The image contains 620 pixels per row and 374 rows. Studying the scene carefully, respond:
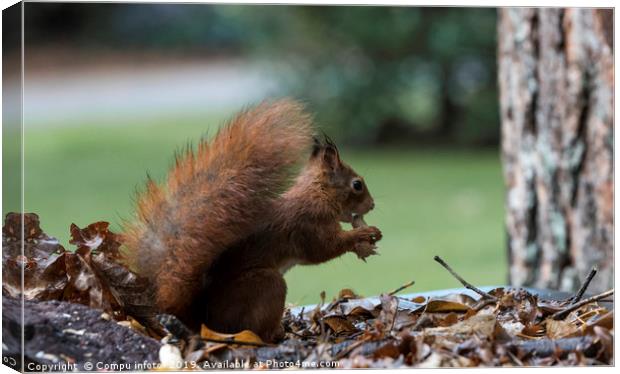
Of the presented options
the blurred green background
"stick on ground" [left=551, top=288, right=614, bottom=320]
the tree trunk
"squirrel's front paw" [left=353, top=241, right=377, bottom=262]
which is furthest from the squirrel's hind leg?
the blurred green background

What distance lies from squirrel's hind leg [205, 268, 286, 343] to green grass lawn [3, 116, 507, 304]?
3.02 m

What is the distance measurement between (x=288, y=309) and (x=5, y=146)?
768mm

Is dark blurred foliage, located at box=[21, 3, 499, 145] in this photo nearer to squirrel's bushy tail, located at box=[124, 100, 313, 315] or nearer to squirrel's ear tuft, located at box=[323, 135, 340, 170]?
squirrel's ear tuft, located at box=[323, 135, 340, 170]

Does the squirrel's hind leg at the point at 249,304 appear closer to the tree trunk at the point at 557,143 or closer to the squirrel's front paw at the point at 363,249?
the squirrel's front paw at the point at 363,249

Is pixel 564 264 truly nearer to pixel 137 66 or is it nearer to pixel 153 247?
pixel 153 247

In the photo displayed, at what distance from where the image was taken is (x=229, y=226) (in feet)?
6.32

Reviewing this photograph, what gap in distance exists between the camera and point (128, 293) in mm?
1996

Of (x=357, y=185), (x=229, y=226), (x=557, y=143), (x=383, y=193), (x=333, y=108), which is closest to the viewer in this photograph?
(x=229, y=226)

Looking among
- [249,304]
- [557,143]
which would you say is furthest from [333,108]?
[249,304]

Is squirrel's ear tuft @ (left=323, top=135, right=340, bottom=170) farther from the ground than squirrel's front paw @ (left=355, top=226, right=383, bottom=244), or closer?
farther from the ground

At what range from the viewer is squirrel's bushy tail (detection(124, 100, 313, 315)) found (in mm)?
Result: 1932

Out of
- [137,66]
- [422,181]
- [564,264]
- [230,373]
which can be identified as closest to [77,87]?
[137,66]

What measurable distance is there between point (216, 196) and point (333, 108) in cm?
464

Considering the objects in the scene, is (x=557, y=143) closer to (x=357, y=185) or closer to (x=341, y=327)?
(x=357, y=185)
